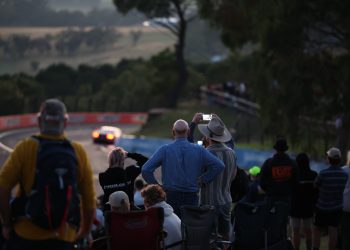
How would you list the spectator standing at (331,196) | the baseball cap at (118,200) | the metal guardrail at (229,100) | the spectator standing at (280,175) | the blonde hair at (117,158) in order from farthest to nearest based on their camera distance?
the metal guardrail at (229,100) < the spectator standing at (280,175) < the spectator standing at (331,196) < the blonde hair at (117,158) < the baseball cap at (118,200)

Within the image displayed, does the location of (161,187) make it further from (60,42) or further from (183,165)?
(60,42)

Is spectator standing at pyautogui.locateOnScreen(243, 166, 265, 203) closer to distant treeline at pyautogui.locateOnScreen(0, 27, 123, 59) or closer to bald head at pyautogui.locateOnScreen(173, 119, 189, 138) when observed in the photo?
bald head at pyautogui.locateOnScreen(173, 119, 189, 138)

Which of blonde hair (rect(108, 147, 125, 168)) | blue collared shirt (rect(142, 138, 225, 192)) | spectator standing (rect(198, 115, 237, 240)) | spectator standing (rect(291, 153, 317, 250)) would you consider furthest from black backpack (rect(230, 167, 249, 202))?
blonde hair (rect(108, 147, 125, 168))

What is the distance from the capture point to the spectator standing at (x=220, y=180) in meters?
10.7

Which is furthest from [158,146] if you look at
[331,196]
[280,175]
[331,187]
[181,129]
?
[181,129]

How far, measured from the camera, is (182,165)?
10.2m

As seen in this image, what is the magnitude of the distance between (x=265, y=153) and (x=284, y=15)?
4543 millimetres

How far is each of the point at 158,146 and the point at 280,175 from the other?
1107 inches

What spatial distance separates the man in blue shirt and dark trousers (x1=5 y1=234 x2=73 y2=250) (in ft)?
12.2

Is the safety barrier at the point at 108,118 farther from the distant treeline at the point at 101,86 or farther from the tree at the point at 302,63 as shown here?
the tree at the point at 302,63

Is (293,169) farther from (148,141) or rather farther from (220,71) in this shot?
(220,71)

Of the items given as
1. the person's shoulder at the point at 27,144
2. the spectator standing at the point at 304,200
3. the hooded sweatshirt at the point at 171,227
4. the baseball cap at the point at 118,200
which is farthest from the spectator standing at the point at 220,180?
the person's shoulder at the point at 27,144

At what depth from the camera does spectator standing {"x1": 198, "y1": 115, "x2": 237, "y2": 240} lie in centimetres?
1074

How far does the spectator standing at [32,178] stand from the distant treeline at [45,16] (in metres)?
76.8
